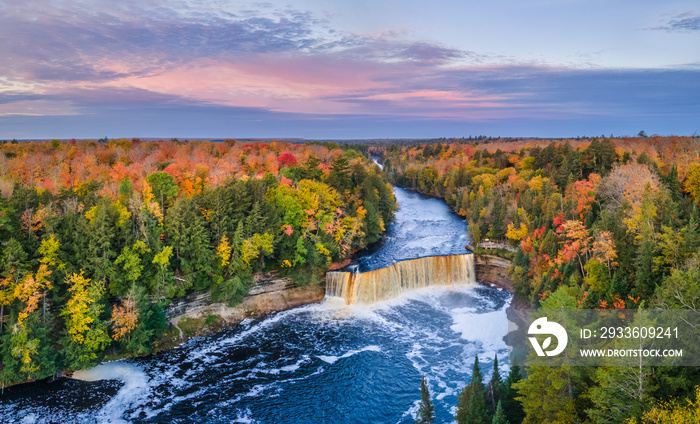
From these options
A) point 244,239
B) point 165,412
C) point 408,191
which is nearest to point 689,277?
point 165,412

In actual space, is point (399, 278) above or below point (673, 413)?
below

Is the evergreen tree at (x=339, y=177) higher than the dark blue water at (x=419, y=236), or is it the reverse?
the evergreen tree at (x=339, y=177)

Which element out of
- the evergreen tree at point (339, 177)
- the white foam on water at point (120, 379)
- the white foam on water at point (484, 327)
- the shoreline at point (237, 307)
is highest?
the evergreen tree at point (339, 177)

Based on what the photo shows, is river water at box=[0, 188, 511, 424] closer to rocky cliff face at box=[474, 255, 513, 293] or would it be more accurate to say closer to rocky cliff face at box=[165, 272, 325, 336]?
rocky cliff face at box=[165, 272, 325, 336]

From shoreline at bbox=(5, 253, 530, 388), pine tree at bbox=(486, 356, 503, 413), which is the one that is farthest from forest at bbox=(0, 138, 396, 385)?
pine tree at bbox=(486, 356, 503, 413)

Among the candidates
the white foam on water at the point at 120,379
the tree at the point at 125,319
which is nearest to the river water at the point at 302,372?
A: the white foam on water at the point at 120,379

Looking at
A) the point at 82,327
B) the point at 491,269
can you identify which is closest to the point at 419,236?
the point at 491,269

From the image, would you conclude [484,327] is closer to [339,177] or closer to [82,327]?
[339,177]

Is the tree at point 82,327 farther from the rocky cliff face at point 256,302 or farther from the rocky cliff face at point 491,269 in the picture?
the rocky cliff face at point 491,269
